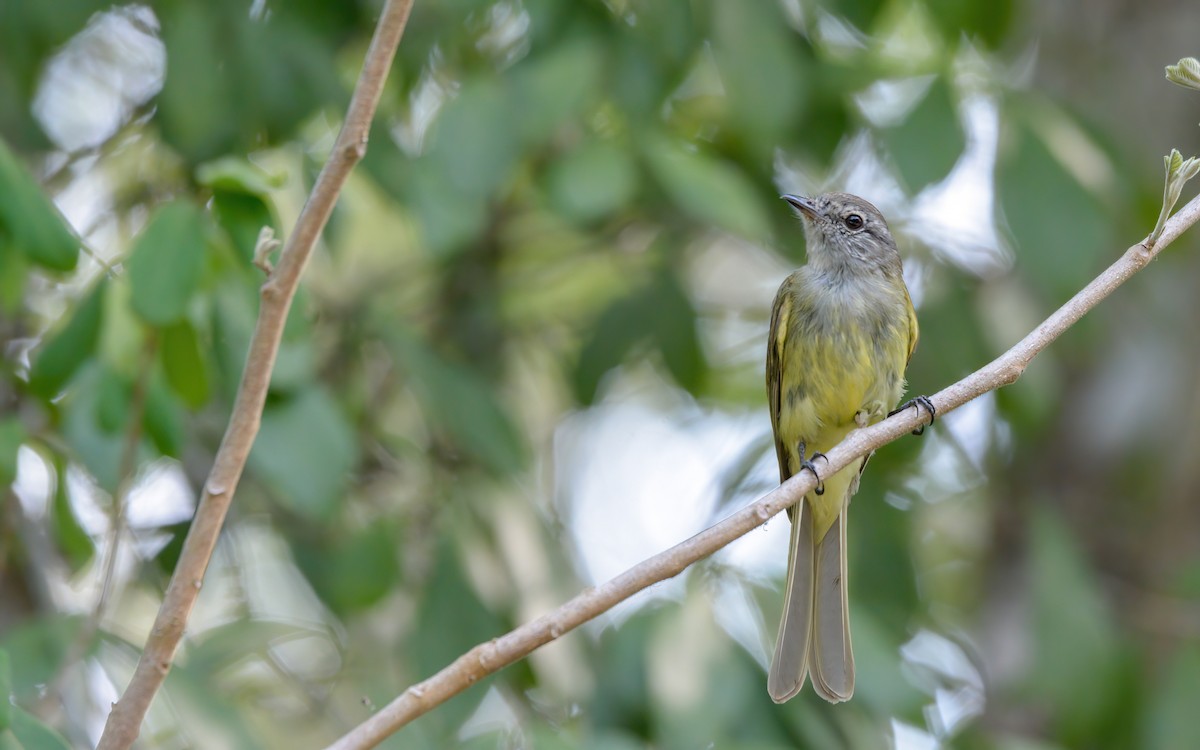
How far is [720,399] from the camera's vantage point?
6.05 metres

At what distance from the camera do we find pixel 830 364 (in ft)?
13.2

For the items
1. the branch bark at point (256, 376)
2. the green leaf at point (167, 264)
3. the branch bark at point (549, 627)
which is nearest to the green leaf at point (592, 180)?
the green leaf at point (167, 264)

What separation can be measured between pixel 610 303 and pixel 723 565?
4.02 feet

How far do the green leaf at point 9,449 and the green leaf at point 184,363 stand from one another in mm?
361

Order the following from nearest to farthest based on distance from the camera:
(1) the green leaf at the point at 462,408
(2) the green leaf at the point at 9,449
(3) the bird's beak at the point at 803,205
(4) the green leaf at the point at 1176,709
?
(2) the green leaf at the point at 9,449 → (4) the green leaf at the point at 1176,709 → (1) the green leaf at the point at 462,408 → (3) the bird's beak at the point at 803,205

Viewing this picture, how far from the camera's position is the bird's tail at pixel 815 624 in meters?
3.30

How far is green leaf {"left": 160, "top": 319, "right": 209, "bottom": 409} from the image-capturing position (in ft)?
10.3

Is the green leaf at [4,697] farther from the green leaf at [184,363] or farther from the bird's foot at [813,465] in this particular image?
the bird's foot at [813,465]

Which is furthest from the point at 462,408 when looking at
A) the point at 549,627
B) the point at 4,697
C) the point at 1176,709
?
the point at 1176,709

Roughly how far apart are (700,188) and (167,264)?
1.47m

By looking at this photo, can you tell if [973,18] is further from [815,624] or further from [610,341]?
[815,624]

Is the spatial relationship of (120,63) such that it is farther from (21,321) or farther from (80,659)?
(80,659)

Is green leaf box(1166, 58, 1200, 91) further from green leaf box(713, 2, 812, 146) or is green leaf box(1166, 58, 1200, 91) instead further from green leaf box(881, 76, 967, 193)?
green leaf box(713, 2, 812, 146)

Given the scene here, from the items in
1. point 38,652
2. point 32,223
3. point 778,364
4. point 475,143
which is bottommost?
point 38,652
